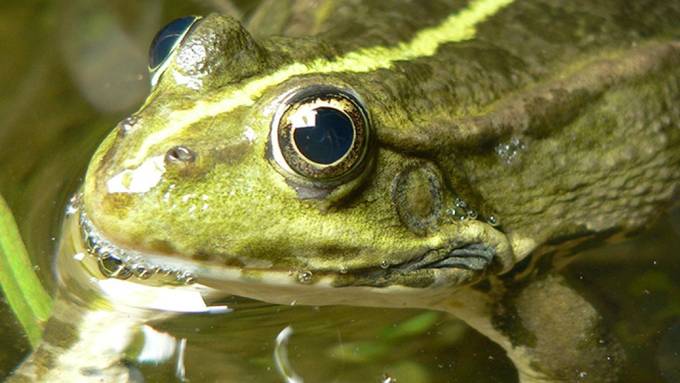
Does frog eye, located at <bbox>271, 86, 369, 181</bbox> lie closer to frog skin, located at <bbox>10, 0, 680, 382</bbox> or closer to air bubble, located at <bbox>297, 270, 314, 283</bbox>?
frog skin, located at <bbox>10, 0, 680, 382</bbox>

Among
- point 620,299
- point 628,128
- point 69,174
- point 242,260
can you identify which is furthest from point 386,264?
point 69,174

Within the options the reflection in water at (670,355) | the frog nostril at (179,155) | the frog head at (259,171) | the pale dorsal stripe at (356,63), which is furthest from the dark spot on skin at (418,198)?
the reflection in water at (670,355)

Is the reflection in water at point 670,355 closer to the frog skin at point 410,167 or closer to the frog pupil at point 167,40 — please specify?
the frog skin at point 410,167

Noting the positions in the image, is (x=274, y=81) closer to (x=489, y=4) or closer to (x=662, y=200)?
(x=489, y=4)

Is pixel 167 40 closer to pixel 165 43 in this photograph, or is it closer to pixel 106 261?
pixel 165 43

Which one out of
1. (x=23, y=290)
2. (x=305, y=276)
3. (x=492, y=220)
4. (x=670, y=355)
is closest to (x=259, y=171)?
(x=305, y=276)

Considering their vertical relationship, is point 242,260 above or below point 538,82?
below

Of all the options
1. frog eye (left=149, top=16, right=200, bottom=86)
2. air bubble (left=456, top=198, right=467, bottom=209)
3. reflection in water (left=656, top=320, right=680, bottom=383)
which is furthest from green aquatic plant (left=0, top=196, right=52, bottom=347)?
reflection in water (left=656, top=320, right=680, bottom=383)
